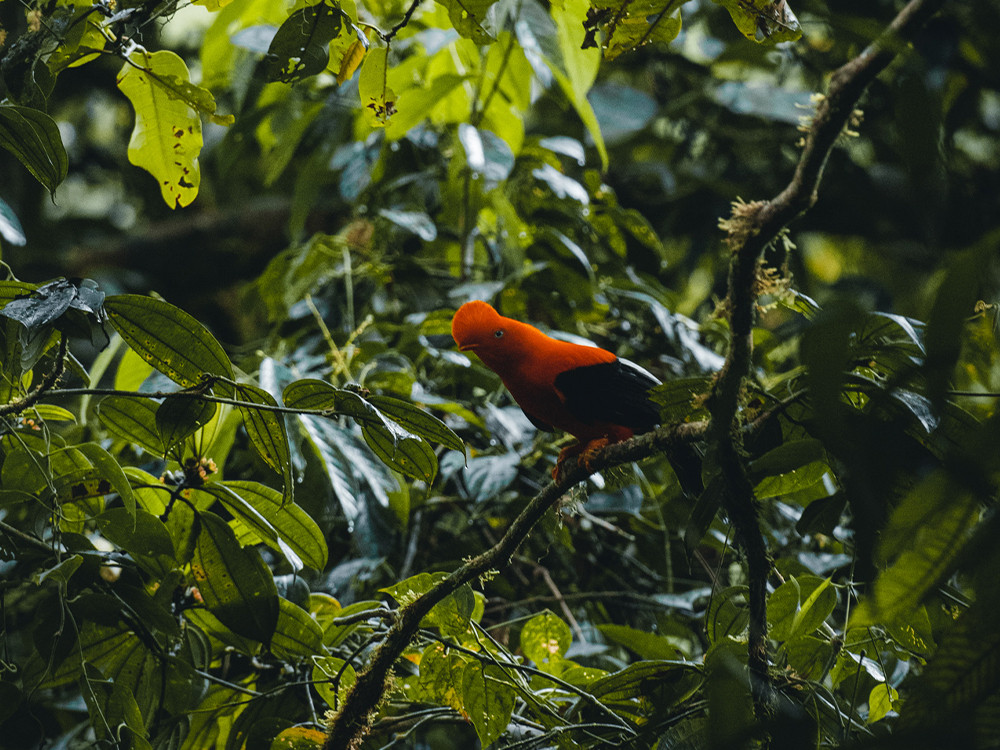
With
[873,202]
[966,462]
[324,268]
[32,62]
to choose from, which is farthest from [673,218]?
[966,462]

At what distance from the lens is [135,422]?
1.37 meters

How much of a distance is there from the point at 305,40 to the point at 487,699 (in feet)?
3.76

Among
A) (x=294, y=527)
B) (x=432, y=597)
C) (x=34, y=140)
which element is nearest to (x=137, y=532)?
(x=294, y=527)

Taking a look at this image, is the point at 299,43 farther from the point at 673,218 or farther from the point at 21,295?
the point at 673,218

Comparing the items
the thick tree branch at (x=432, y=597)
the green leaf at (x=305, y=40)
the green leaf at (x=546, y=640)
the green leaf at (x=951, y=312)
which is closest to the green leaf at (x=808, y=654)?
the thick tree branch at (x=432, y=597)

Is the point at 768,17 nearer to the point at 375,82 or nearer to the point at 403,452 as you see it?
the point at 375,82

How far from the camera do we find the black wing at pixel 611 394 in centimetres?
172

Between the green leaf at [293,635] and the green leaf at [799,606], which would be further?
the green leaf at [293,635]

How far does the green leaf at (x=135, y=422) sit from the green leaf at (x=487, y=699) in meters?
0.68

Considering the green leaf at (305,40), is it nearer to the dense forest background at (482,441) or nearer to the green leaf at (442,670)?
the dense forest background at (482,441)

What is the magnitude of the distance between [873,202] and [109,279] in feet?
12.3

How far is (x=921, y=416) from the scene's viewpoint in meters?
0.99

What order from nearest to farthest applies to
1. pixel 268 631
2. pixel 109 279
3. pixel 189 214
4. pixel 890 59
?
1. pixel 890 59
2. pixel 268 631
3. pixel 109 279
4. pixel 189 214

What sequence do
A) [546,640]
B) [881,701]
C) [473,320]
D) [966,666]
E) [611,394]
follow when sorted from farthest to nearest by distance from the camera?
[473,320] → [611,394] → [546,640] → [881,701] → [966,666]
